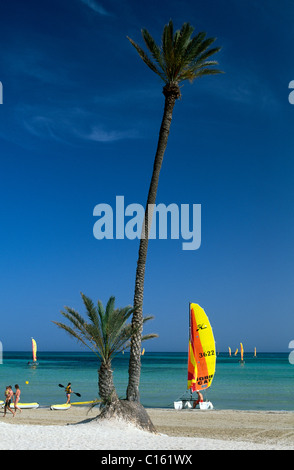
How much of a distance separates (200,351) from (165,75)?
50.5ft

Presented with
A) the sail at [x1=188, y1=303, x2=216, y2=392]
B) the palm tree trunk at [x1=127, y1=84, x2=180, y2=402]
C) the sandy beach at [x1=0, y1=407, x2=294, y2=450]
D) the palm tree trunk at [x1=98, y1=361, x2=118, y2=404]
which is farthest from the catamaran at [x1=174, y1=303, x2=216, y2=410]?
the palm tree trunk at [x1=98, y1=361, x2=118, y2=404]

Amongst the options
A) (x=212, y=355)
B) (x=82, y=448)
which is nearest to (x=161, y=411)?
(x=212, y=355)

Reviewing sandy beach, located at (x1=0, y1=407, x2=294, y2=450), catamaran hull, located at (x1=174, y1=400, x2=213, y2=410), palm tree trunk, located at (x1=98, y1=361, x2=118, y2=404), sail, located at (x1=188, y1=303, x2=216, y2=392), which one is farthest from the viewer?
catamaran hull, located at (x1=174, y1=400, x2=213, y2=410)

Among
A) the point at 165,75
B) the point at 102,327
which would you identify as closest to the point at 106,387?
the point at 102,327

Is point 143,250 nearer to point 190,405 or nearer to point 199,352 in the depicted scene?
point 199,352

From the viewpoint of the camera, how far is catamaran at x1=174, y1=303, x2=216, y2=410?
26984mm

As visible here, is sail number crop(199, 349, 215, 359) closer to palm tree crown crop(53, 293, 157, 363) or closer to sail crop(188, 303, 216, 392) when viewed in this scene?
sail crop(188, 303, 216, 392)

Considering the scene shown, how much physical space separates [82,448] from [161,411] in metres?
17.0

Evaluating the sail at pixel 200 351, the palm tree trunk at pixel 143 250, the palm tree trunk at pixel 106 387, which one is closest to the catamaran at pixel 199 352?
the sail at pixel 200 351

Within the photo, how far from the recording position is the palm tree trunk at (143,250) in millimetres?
16469

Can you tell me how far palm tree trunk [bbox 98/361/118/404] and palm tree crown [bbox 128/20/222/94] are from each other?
411 inches

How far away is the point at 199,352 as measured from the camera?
2706 cm

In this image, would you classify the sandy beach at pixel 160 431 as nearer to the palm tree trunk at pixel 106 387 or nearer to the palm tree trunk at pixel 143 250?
the palm tree trunk at pixel 106 387

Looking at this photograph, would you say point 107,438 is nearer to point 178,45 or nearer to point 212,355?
point 178,45
